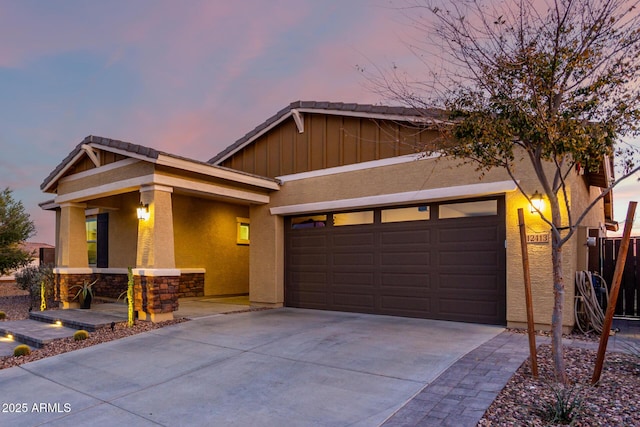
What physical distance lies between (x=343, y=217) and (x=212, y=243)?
5.44 m

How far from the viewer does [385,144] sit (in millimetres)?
8711

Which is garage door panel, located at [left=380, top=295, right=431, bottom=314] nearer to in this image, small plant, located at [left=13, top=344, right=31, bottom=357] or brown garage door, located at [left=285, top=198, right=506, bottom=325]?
brown garage door, located at [left=285, top=198, right=506, bottom=325]

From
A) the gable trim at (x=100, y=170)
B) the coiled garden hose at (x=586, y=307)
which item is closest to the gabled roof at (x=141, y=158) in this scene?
the gable trim at (x=100, y=170)

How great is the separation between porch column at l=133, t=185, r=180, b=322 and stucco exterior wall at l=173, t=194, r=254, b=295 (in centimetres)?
394

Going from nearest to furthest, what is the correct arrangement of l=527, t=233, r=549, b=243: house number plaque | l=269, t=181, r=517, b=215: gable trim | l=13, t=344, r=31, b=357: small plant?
l=13, t=344, r=31, b=357: small plant
l=527, t=233, r=549, b=243: house number plaque
l=269, t=181, r=517, b=215: gable trim

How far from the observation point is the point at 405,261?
846cm

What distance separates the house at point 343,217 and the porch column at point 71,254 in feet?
0.10

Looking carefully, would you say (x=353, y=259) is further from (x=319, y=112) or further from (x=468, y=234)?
(x=319, y=112)

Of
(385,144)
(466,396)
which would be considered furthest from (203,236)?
(466,396)

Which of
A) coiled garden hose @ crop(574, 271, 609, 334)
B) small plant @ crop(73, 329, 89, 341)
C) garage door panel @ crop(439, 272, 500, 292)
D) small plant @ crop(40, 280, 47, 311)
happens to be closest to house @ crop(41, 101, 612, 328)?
garage door panel @ crop(439, 272, 500, 292)

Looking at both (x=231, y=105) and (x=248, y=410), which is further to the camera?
(x=231, y=105)

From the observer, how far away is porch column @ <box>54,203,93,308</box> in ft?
32.8

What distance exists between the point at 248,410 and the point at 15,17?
40.8 ft

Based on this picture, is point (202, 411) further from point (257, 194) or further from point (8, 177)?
point (8, 177)
